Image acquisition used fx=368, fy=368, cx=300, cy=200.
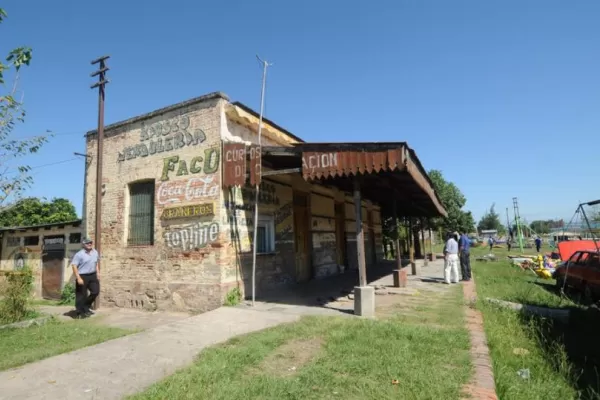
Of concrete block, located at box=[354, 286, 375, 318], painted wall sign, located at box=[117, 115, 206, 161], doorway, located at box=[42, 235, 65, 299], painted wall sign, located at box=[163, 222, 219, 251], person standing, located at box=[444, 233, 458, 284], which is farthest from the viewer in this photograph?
doorway, located at box=[42, 235, 65, 299]

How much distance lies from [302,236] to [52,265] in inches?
354

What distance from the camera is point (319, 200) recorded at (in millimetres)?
13992

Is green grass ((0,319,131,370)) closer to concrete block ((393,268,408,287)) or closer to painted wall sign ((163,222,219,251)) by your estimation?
painted wall sign ((163,222,219,251))

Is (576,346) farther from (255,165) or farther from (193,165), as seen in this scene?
(193,165)

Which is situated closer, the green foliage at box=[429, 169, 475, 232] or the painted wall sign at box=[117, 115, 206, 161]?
the painted wall sign at box=[117, 115, 206, 161]

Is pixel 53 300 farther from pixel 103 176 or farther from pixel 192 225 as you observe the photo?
pixel 192 225

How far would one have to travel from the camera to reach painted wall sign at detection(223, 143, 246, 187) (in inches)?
340

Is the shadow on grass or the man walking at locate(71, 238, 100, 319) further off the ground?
the man walking at locate(71, 238, 100, 319)

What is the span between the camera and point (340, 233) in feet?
52.6

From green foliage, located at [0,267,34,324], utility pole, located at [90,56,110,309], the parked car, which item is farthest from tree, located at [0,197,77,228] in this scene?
the parked car

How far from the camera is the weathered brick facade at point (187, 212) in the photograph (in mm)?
8930

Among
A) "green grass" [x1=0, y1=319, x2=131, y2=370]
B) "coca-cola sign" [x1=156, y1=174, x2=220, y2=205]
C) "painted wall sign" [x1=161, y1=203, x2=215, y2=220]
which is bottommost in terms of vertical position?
"green grass" [x1=0, y1=319, x2=131, y2=370]

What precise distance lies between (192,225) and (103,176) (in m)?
4.14

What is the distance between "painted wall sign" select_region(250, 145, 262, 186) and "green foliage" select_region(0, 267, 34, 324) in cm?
575
